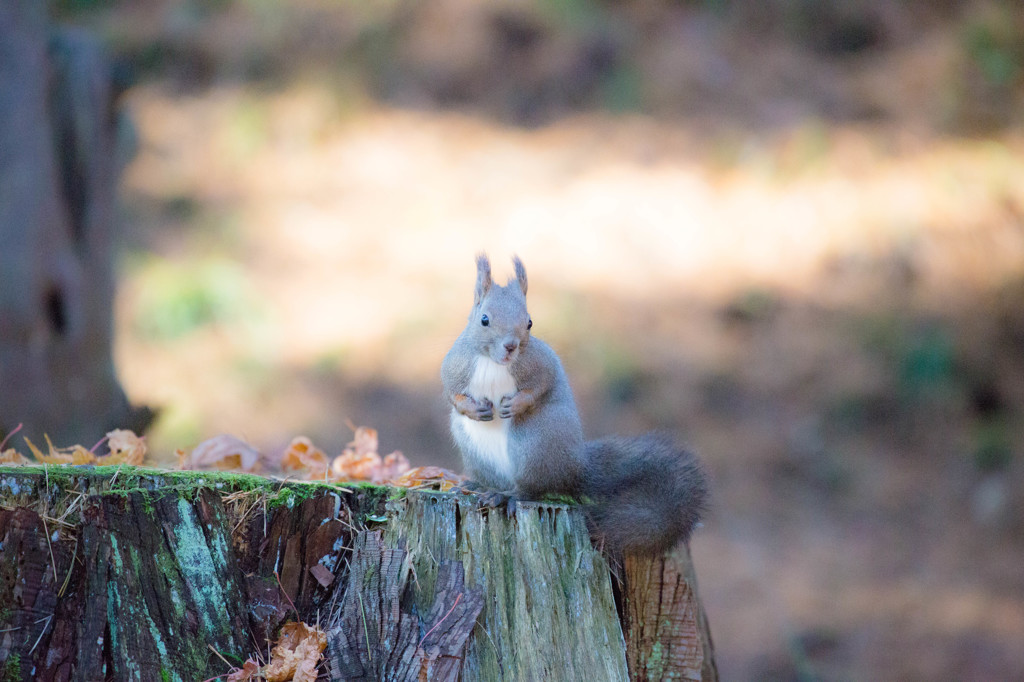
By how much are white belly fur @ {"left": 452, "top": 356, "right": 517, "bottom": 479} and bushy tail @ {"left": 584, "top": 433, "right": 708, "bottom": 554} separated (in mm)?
217

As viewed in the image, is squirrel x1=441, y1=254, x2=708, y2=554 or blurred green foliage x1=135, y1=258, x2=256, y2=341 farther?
blurred green foliage x1=135, y1=258, x2=256, y2=341

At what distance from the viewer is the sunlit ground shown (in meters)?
5.18

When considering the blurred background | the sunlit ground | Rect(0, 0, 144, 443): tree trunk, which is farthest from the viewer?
the blurred background

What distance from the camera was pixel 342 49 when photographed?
26.9ft

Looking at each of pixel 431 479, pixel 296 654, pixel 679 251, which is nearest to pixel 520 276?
pixel 431 479

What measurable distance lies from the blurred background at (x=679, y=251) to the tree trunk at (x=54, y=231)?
0.27 metres

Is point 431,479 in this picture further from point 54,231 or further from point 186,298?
point 186,298

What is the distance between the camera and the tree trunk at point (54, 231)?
336 cm

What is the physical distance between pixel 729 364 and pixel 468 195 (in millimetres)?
2728

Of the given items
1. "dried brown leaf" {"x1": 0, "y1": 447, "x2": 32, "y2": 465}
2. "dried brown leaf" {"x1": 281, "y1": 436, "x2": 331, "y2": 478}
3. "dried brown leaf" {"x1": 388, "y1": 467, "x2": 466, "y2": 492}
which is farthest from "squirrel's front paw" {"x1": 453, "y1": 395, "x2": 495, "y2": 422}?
"dried brown leaf" {"x1": 0, "y1": 447, "x2": 32, "y2": 465}

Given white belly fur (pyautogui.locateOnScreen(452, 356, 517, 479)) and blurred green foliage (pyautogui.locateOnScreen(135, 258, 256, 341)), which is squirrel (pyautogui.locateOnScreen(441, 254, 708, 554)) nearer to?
white belly fur (pyautogui.locateOnScreen(452, 356, 517, 479))

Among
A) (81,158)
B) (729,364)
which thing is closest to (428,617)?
(81,158)

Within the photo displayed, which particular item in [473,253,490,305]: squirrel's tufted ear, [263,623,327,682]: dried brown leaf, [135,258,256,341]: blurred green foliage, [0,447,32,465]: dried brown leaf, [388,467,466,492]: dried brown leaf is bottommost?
[263,623,327,682]: dried brown leaf

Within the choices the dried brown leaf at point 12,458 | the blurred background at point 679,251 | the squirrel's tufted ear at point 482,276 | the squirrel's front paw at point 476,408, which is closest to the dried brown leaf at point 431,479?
the squirrel's front paw at point 476,408
